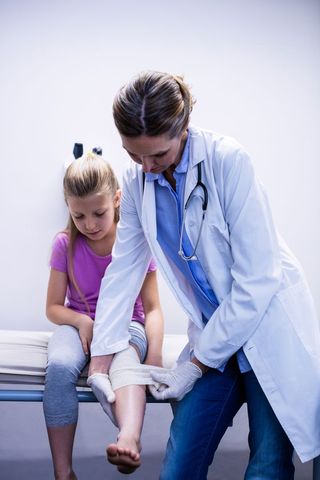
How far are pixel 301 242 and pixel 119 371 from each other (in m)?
1.19

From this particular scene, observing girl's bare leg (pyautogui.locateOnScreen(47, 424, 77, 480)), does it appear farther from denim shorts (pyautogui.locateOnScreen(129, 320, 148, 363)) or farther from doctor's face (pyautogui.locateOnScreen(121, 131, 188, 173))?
doctor's face (pyautogui.locateOnScreen(121, 131, 188, 173))

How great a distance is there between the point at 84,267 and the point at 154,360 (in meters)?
0.40

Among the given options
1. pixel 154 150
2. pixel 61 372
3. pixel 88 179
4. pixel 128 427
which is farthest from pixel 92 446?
pixel 154 150

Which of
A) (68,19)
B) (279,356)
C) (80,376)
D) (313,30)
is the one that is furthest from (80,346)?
(313,30)

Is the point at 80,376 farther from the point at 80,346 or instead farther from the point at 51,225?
the point at 51,225

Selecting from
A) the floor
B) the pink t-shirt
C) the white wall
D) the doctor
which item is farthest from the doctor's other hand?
the white wall

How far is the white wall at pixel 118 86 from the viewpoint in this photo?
2.31m

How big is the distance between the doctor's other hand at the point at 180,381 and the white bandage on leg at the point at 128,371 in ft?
0.15

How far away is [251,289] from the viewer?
54.9 inches

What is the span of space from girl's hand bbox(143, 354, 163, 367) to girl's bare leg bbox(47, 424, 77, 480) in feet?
1.00

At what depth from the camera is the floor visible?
209 centimetres

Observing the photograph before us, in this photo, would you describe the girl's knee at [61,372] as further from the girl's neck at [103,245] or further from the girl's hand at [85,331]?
the girl's neck at [103,245]

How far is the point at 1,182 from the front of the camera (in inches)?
91.6

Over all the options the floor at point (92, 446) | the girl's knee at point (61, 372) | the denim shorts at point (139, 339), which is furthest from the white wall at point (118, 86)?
the girl's knee at point (61, 372)
